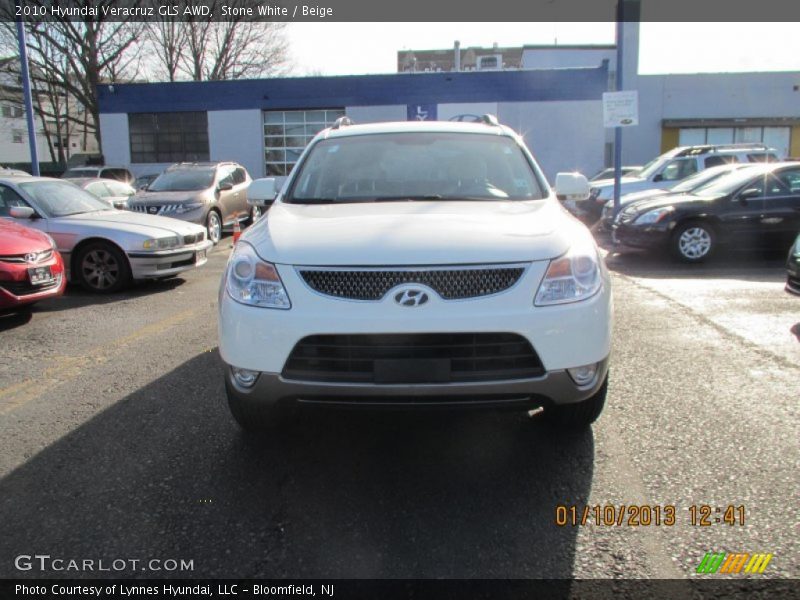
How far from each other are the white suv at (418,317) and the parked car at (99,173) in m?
19.4

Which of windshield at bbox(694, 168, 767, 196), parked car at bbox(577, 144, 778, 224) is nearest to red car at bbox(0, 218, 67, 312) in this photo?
windshield at bbox(694, 168, 767, 196)

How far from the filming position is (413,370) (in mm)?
2719

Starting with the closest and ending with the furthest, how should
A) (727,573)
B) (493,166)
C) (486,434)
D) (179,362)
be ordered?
1. (727,573)
2. (486,434)
3. (493,166)
4. (179,362)

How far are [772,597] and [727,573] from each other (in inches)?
6.5

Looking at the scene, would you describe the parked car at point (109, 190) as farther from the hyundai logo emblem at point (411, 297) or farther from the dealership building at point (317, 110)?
the dealership building at point (317, 110)

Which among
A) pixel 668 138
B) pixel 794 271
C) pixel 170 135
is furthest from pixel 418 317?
pixel 668 138

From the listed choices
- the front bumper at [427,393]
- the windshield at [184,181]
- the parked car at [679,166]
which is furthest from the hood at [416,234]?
the parked car at [679,166]

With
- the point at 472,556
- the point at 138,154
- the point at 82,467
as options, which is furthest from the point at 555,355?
the point at 138,154

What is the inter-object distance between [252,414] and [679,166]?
14.2 meters

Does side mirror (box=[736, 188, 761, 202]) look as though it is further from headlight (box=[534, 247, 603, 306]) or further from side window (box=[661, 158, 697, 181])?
headlight (box=[534, 247, 603, 306])

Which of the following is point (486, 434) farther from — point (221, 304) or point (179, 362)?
point (179, 362)

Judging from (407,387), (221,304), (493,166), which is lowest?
(407,387)

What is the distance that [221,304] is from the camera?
311 cm
